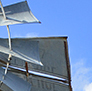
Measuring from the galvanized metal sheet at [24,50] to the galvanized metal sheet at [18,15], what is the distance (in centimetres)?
87

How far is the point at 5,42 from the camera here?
31.7ft

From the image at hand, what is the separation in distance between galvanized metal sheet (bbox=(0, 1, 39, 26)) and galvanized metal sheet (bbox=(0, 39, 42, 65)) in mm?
872

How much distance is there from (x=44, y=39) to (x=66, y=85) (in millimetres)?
2600

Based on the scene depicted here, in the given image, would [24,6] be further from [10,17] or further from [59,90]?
[59,90]

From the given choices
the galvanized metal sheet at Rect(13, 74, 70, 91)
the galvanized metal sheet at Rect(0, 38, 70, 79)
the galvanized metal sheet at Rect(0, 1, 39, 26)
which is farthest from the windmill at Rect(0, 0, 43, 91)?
the galvanized metal sheet at Rect(13, 74, 70, 91)

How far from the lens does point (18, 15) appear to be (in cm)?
996

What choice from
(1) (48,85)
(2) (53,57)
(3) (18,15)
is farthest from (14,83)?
(1) (48,85)

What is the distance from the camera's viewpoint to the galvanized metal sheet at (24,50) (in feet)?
29.1

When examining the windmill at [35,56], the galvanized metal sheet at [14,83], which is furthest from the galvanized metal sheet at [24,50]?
the galvanized metal sheet at [14,83]

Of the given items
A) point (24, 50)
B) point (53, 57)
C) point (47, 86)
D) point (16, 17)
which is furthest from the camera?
point (47, 86)

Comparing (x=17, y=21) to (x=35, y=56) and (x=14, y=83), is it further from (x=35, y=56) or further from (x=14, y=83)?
(x=14, y=83)

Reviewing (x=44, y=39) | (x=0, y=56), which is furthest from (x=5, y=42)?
(x=0, y=56)

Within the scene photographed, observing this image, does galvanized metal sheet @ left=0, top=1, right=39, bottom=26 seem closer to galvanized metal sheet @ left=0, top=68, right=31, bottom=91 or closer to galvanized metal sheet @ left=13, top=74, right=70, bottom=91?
galvanized metal sheet @ left=0, top=68, right=31, bottom=91

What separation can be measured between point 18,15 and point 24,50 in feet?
5.47
